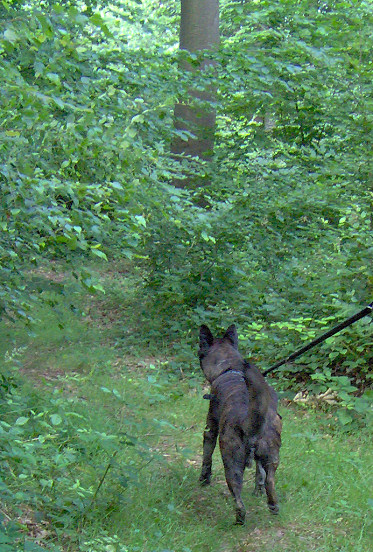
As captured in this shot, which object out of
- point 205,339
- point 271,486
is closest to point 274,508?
point 271,486

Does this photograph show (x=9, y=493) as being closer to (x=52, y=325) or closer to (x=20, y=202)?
(x=20, y=202)

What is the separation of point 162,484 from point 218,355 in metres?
1.15

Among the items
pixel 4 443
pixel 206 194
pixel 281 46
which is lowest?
pixel 4 443

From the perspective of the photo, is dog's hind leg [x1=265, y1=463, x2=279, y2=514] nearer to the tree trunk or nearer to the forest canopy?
the forest canopy

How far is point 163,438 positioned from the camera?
693 centimetres

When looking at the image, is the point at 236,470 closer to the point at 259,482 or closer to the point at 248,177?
the point at 259,482

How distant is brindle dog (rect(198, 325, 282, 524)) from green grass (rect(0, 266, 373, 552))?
0.79 ft

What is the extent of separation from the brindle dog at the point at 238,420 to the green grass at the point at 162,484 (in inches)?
9.5

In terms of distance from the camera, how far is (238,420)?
4762 millimetres

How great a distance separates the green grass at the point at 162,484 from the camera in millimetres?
4457

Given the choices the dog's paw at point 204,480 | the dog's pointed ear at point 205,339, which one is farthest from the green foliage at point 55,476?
the dog's pointed ear at point 205,339

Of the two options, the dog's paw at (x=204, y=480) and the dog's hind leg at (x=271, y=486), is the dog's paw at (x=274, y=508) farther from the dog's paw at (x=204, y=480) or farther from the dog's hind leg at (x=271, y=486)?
the dog's paw at (x=204, y=480)

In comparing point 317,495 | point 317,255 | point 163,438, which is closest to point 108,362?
point 163,438

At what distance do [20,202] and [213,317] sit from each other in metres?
6.68
